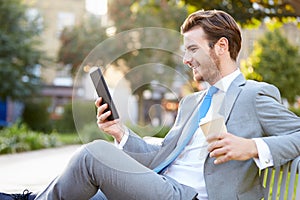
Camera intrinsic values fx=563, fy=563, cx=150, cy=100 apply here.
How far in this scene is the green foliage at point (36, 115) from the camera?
22.5m

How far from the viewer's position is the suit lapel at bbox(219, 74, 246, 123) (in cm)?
210

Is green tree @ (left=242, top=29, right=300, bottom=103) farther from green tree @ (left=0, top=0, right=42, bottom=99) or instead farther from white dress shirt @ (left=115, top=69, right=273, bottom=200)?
white dress shirt @ (left=115, top=69, right=273, bottom=200)

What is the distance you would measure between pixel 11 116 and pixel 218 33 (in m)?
27.7

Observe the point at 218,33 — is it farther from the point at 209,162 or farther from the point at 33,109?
the point at 33,109

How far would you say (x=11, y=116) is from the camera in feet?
94.5

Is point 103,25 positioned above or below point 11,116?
above

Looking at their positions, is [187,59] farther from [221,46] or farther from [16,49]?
[16,49]

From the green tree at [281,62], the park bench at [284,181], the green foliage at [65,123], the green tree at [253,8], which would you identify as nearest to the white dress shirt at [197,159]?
the park bench at [284,181]

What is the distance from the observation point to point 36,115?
22.8 m

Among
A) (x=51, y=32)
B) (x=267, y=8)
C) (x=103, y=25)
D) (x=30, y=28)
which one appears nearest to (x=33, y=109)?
(x=30, y=28)

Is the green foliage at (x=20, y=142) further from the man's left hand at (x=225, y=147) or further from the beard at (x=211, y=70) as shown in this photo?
the man's left hand at (x=225, y=147)

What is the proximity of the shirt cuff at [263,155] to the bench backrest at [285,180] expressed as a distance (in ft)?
0.35

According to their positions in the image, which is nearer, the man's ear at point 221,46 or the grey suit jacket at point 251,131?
the grey suit jacket at point 251,131

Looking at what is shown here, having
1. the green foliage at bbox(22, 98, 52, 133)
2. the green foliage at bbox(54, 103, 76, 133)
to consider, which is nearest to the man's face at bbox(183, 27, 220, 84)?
the green foliage at bbox(54, 103, 76, 133)
